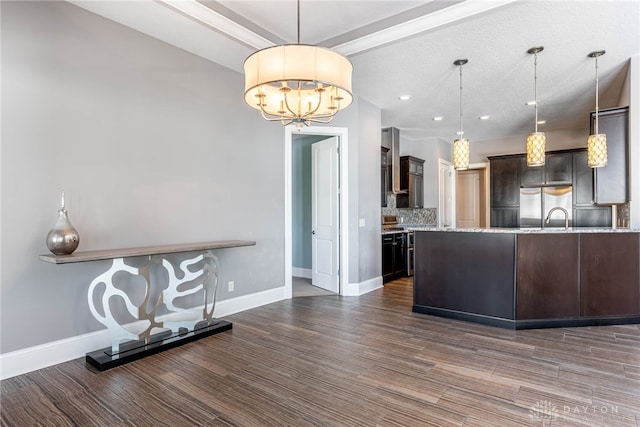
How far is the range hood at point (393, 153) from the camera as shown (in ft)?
21.9

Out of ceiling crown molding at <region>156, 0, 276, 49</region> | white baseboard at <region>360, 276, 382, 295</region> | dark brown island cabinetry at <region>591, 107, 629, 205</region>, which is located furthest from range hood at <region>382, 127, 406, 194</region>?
ceiling crown molding at <region>156, 0, 276, 49</region>

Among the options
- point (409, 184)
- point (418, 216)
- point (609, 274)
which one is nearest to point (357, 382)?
point (609, 274)

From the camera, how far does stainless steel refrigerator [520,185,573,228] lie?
22.4 feet

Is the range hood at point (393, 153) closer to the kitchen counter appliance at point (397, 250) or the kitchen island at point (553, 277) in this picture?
the kitchen counter appliance at point (397, 250)

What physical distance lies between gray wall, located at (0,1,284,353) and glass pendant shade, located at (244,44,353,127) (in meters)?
1.49

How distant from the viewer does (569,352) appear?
298 cm

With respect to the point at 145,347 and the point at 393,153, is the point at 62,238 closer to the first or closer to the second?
the point at 145,347

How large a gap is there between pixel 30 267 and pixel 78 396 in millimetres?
1102

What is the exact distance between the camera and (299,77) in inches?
81.4

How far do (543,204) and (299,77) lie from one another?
6898mm

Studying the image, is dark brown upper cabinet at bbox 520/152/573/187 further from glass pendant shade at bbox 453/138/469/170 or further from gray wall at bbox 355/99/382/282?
glass pendant shade at bbox 453/138/469/170

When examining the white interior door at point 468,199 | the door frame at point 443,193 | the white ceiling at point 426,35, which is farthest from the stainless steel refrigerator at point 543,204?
the white ceiling at point 426,35

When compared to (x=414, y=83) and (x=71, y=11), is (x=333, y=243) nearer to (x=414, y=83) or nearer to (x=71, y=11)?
(x=414, y=83)

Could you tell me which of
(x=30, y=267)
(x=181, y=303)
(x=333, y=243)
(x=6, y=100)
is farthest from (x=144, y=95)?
(x=333, y=243)
